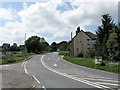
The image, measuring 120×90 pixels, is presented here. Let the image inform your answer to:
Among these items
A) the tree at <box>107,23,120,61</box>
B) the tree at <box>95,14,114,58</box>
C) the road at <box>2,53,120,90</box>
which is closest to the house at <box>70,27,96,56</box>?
the tree at <box>95,14,114,58</box>

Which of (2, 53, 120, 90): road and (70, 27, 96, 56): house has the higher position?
(70, 27, 96, 56): house

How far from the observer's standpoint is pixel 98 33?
219 ft

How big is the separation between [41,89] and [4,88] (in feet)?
6.72

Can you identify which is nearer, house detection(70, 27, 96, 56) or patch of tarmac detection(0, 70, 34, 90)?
patch of tarmac detection(0, 70, 34, 90)

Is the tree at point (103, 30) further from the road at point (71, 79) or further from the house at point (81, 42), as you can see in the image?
the house at point (81, 42)

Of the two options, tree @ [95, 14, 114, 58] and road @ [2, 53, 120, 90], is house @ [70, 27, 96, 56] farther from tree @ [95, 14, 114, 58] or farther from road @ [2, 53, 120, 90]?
road @ [2, 53, 120, 90]

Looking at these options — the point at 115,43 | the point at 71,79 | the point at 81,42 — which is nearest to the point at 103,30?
the point at 115,43

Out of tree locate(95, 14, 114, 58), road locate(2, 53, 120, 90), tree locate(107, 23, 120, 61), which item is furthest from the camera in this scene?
tree locate(95, 14, 114, 58)

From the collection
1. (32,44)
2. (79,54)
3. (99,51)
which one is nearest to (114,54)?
(99,51)

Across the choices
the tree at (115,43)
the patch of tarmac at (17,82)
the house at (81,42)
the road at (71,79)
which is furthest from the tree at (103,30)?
the patch of tarmac at (17,82)

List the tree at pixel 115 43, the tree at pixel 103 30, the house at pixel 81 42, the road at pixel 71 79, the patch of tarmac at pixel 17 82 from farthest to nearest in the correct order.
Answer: the house at pixel 81 42 < the tree at pixel 103 30 < the tree at pixel 115 43 < the road at pixel 71 79 < the patch of tarmac at pixel 17 82

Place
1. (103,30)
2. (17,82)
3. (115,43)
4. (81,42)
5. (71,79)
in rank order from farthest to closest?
(81,42) → (103,30) → (115,43) → (71,79) → (17,82)

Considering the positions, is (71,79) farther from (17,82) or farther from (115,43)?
(115,43)

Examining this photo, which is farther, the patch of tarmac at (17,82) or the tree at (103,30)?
the tree at (103,30)
